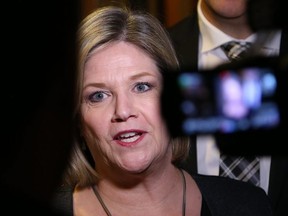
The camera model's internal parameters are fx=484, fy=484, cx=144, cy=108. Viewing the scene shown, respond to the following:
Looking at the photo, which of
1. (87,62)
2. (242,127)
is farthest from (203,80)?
(87,62)

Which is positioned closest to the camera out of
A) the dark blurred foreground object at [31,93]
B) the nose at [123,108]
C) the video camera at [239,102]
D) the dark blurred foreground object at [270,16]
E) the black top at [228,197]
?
the dark blurred foreground object at [31,93]

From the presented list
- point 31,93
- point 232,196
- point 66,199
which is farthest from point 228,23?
point 31,93

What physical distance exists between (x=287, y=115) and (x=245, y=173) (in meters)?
0.28

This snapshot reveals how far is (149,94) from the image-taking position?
910 millimetres

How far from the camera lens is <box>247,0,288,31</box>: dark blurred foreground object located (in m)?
0.65

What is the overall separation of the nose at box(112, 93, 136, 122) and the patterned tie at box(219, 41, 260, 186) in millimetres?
255

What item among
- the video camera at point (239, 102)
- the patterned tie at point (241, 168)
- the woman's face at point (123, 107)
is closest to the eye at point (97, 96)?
the woman's face at point (123, 107)

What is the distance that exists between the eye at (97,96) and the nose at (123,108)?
31 millimetres

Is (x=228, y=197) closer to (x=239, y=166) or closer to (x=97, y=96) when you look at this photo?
(x=239, y=166)

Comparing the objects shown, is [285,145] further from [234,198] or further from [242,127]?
[234,198]

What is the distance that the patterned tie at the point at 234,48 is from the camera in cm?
95

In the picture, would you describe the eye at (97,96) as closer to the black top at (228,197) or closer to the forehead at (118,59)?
the forehead at (118,59)

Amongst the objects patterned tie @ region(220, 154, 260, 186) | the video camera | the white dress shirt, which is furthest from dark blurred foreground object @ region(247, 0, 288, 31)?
patterned tie @ region(220, 154, 260, 186)

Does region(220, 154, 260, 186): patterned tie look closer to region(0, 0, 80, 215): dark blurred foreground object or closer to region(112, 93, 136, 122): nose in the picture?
region(112, 93, 136, 122): nose
